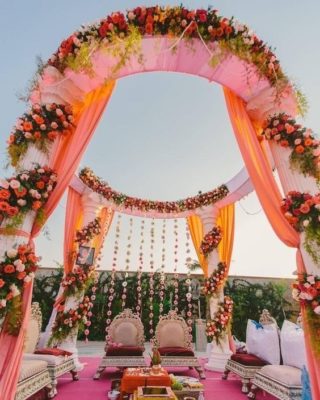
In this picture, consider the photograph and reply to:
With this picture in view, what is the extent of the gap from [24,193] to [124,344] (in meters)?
4.32

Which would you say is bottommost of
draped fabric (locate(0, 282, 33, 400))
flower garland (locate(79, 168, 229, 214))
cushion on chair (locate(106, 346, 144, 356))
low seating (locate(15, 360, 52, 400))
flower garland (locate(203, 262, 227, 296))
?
low seating (locate(15, 360, 52, 400))

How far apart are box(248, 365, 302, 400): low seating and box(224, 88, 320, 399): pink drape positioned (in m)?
0.95

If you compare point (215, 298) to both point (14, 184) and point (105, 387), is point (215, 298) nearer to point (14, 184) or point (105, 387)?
point (105, 387)

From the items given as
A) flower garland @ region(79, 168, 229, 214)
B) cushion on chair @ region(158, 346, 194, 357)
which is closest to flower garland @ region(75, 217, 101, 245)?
flower garland @ region(79, 168, 229, 214)

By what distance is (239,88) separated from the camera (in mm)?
3723

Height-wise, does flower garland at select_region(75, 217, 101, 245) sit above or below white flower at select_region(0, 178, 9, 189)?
above

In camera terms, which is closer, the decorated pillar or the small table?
the small table

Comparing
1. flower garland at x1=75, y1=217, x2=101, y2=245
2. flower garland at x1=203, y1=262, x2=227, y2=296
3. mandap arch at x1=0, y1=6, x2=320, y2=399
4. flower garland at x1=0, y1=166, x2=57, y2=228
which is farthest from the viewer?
flower garland at x1=203, y1=262, x2=227, y2=296

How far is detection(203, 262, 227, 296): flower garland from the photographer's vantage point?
6.83m

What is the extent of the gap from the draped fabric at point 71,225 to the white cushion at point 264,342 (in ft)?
12.7

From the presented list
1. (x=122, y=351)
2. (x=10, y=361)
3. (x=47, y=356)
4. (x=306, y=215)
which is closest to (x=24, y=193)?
(x=10, y=361)

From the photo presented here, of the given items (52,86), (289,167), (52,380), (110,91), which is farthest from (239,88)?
(52,380)

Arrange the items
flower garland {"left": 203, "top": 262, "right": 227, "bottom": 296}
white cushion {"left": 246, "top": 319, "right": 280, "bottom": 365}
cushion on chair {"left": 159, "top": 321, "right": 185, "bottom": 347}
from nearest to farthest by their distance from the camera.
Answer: white cushion {"left": 246, "top": 319, "right": 280, "bottom": 365} < cushion on chair {"left": 159, "top": 321, "right": 185, "bottom": 347} < flower garland {"left": 203, "top": 262, "right": 227, "bottom": 296}

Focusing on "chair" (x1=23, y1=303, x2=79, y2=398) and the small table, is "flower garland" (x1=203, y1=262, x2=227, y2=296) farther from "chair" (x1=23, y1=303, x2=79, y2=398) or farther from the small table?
the small table
